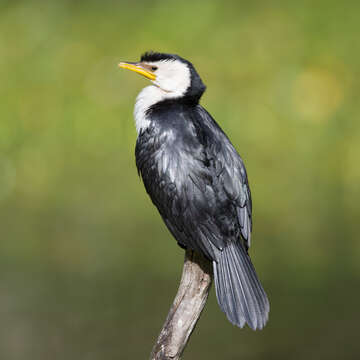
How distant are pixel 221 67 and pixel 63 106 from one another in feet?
6.05

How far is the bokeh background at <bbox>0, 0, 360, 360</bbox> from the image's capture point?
639cm

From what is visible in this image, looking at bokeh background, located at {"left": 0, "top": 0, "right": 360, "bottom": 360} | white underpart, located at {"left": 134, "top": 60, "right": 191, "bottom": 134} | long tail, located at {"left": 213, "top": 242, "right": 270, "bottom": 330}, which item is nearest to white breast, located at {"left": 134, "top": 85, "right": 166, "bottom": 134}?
white underpart, located at {"left": 134, "top": 60, "right": 191, "bottom": 134}

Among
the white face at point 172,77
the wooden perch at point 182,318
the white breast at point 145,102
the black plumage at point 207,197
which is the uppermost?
the white face at point 172,77

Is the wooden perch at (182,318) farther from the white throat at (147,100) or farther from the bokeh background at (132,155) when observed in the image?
the bokeh background at (132,155)

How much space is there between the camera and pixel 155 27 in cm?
981

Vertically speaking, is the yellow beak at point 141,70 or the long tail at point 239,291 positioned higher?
the yellow beak at point 141,70

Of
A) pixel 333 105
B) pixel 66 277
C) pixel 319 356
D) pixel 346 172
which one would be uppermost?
pixel 333 105

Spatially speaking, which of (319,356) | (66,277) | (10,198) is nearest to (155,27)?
(10,198)

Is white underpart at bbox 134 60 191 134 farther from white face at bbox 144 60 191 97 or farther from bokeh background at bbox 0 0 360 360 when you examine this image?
bokeh background at bbox 0 0 360 360

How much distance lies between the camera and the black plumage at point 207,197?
3.73 meters

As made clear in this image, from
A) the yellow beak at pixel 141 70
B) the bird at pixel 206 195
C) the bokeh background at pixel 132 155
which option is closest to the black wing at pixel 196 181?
the bird at pixel 206 195

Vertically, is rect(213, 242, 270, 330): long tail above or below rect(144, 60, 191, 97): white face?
below

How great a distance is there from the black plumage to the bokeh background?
7.63ft

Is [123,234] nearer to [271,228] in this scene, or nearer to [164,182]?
[271,228]
